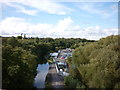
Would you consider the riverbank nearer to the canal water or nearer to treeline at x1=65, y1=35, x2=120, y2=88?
the canal water

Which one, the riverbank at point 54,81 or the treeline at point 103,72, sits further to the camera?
the riverbank at point 54,81

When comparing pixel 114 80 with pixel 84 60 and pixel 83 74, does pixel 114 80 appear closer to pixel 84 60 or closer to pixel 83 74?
pixel 83 74

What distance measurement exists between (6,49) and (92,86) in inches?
178

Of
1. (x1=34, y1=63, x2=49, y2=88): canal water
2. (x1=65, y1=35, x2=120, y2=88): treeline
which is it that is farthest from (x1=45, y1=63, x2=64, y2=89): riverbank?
(x1=65, y1=35, x2=120, y2=88): treeline

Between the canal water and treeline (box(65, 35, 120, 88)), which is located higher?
treeline (box(65, 35, 120, 88))

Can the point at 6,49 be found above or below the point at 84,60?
above

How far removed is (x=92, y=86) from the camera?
8.14m

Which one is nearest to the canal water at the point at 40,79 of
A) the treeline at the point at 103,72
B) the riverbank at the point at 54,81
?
the riverbank at the point at 54,81

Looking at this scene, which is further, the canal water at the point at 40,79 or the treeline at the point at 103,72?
the canal water at the point at 40,79

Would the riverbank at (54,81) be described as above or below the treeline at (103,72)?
below

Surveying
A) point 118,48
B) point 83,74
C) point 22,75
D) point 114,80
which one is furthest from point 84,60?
point 22,75

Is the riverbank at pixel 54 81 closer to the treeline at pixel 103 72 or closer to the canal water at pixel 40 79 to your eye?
the canal water at pixel 40 79

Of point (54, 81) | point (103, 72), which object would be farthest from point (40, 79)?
point (103, 72)

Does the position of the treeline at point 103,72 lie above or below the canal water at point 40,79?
above
